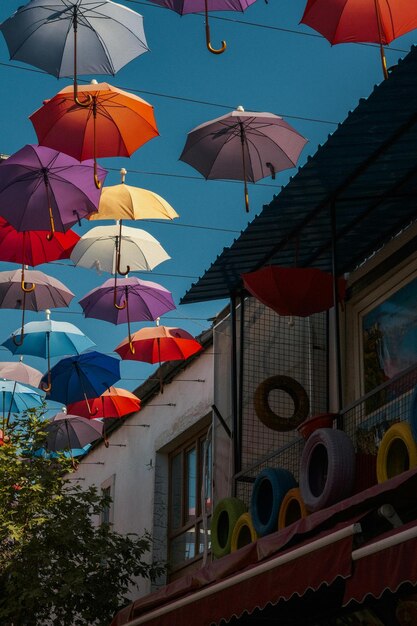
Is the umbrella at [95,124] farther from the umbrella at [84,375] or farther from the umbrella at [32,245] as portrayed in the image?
the umbrella at [84,375]

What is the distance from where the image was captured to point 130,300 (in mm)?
14180

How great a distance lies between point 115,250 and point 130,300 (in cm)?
111

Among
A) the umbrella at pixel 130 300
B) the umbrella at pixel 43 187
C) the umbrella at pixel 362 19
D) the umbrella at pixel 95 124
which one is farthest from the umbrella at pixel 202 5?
the umbrella at pixel 130 300

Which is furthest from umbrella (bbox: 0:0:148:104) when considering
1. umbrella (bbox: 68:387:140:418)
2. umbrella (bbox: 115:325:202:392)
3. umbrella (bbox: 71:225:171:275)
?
umbrella (bbox: 68:387:140:418)

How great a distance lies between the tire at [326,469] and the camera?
841 centimetres

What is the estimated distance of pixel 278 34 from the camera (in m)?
13.0

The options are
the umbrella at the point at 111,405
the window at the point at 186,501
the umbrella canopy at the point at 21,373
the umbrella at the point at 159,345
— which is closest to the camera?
the umbrella at the point at 159,345

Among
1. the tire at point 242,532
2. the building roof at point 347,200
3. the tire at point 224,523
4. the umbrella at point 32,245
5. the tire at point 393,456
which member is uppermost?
the umbrella at point 32,245

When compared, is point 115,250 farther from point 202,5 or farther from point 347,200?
point 202,5

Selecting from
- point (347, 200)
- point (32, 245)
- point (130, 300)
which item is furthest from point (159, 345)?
point (347, 200)

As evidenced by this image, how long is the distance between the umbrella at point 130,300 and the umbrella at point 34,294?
32 cm

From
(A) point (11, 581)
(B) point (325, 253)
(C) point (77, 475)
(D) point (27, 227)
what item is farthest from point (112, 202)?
(C) point (77, 475)

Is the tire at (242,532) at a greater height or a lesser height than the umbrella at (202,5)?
lesser

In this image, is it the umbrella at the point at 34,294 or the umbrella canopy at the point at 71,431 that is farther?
the umbrella canopy at the point at 71,431
